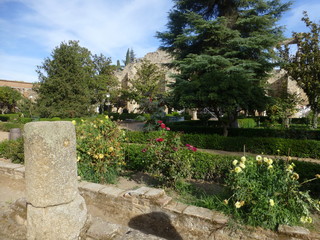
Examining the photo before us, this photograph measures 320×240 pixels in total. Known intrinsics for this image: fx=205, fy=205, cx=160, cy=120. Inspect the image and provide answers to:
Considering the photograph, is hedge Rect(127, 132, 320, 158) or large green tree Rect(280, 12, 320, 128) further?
large green tree Rect(280, 12, 320, 128)

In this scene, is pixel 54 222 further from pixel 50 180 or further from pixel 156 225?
pixel 156 225

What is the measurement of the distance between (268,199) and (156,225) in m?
1.50

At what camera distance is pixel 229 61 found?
10633mm

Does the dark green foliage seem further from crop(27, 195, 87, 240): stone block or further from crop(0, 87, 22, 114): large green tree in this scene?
crop(0, 87, 22, 114): large green tree

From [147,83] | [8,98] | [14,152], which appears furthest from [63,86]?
[8,98]

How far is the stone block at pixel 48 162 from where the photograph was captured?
6.25 feet

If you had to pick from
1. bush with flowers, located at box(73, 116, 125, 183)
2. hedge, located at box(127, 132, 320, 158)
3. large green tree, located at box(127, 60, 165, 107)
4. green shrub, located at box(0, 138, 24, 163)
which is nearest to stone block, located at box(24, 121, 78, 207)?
bush with flowers, located at box(73, 116, 125, 183)

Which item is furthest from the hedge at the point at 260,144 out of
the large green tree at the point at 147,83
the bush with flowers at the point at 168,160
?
the large green tree at the point at 147,83

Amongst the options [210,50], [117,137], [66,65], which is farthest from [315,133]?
[66,65]

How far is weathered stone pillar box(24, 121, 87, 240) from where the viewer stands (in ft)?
6.28

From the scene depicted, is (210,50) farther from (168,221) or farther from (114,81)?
(114,81)

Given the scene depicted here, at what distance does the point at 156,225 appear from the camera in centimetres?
287

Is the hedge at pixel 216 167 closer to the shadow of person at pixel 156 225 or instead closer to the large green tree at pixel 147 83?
the shadow of person at pixel 156 225

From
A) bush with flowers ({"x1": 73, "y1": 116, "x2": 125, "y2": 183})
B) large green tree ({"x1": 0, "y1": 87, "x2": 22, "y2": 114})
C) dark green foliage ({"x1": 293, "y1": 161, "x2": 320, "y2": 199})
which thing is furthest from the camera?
large green tree ({"x1": 0, "y1": 87, "x2": 22, "y2": 114})
